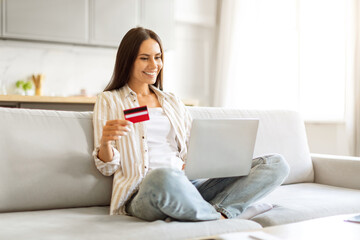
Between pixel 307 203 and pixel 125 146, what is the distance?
0.80m

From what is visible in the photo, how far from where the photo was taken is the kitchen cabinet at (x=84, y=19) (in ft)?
13.3

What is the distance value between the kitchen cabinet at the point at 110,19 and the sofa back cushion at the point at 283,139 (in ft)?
7.46

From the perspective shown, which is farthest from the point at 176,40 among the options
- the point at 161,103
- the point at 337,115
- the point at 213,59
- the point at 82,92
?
the point at 161,103

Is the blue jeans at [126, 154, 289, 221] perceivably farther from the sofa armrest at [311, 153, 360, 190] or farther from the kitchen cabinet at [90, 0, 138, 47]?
the kitchen cabinet at [90, 0, 138, 47]

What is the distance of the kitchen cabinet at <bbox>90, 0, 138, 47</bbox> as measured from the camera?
434cm

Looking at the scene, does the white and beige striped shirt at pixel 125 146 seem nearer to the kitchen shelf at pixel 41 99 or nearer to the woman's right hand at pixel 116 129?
the woman's right hand at pixel 116 129

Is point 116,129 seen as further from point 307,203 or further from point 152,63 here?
point 307,203

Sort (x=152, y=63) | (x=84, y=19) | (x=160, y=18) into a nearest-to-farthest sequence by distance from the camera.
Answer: (x=152, y=63) → (x=84, y=19) → (x=160, y=18)

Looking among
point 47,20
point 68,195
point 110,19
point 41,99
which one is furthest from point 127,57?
point 110,19

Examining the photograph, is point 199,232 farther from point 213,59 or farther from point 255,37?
point 213,59

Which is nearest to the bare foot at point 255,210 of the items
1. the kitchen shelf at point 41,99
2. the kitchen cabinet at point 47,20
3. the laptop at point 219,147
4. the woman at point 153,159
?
the woman at point 153,159

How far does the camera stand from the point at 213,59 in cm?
Answer: 534

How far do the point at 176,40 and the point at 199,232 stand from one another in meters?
3.88

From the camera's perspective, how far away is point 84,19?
4285 millimetres
